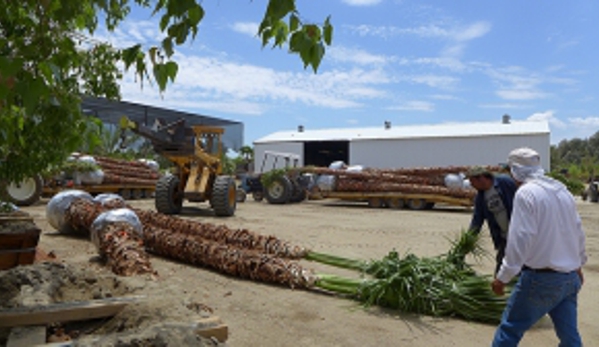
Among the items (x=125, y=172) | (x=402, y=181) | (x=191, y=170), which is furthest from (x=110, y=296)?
(x=125, y=172)

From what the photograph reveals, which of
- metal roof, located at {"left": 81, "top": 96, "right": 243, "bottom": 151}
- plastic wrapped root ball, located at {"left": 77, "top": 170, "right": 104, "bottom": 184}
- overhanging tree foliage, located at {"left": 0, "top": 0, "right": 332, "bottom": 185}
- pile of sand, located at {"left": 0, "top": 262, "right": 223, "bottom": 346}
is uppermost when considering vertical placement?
metal roof, located at {"left": 81, "top": 96, "right": 243, "bottom": 151}

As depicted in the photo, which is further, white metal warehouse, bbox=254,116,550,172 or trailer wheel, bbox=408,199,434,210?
white metal warehouse, bbox=254,116,550,172

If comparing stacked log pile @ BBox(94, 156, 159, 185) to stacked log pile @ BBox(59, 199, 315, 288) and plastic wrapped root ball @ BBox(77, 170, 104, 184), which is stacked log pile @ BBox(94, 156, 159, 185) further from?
stacked log pile @ BBox(59, 199, 315, 288)

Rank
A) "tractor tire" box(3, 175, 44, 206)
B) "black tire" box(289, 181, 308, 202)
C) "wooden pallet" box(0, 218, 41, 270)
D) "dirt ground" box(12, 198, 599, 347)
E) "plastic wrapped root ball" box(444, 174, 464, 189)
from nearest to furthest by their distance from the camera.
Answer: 1. "dirt ground" box(12, 198, 599, 347)
2. "wooden pallet" box(0, 218, 41, 270)
3. "tractor tire" box(3, 175, 44, 206)
4. "plastic wrapped root ball" box(444, 174, 464, 189)
5. "black tire" box(289, 181, 308, 202)

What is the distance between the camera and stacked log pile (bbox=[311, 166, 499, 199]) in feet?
64.1

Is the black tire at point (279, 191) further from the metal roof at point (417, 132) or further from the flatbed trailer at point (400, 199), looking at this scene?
the metal roof at point (417, 132)

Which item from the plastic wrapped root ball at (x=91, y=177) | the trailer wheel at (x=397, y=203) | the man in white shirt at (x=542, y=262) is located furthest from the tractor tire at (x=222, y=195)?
the man in white shirt at (x=542, y=262)

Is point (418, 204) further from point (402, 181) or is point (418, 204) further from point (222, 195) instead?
point (222, 195)

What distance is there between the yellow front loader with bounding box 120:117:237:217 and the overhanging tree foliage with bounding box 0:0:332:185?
8.54 metres

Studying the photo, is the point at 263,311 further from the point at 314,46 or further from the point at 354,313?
the point at 314,46

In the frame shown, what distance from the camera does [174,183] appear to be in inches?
577

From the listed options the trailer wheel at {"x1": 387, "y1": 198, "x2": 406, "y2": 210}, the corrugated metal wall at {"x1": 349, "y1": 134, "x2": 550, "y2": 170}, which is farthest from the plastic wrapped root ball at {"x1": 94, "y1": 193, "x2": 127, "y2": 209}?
the corrugated metal wall at {"x1": 349, "y1": 134, "x2": 550, "y2": 170}

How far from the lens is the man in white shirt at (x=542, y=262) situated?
130 inches

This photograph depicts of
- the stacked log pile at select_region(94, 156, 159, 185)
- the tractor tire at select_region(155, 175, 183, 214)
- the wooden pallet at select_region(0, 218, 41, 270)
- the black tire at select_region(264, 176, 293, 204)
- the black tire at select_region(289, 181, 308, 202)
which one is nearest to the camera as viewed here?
the wooden pallet at select_region(0, 218, 41, 270)
